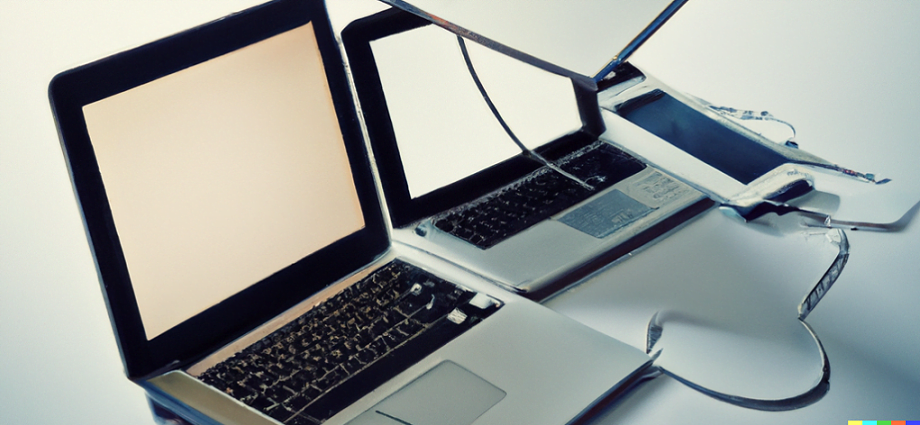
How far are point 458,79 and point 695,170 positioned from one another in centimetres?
39

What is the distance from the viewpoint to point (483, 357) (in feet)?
2.45

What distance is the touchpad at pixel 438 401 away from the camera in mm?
676

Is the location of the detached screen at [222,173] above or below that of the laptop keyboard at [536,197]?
above

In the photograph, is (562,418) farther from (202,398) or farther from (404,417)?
(202,398)

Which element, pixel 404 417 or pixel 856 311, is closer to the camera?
pixel 404 417

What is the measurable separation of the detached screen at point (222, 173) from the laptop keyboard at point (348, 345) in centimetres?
7

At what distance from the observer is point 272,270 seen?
0.79m

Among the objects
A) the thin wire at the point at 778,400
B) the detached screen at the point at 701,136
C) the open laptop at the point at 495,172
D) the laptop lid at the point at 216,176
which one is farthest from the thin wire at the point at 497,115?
the thin wire at the point at 778,400

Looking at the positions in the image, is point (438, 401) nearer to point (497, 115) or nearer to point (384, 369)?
point (384, 369)

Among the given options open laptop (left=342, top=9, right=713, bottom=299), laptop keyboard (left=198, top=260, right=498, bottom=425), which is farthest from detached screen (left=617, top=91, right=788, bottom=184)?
laptop keyboard (left=198, top=260, right=498, bottom=425)

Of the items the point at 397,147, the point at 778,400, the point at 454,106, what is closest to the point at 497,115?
the point at 454,106

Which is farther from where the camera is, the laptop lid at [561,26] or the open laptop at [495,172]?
the open laptop at [495,172]

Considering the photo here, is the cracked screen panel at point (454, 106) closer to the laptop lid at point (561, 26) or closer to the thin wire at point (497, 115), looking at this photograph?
the thin wire at point (497, 115)

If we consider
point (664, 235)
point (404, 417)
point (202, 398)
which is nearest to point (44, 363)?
point (202, 398)
